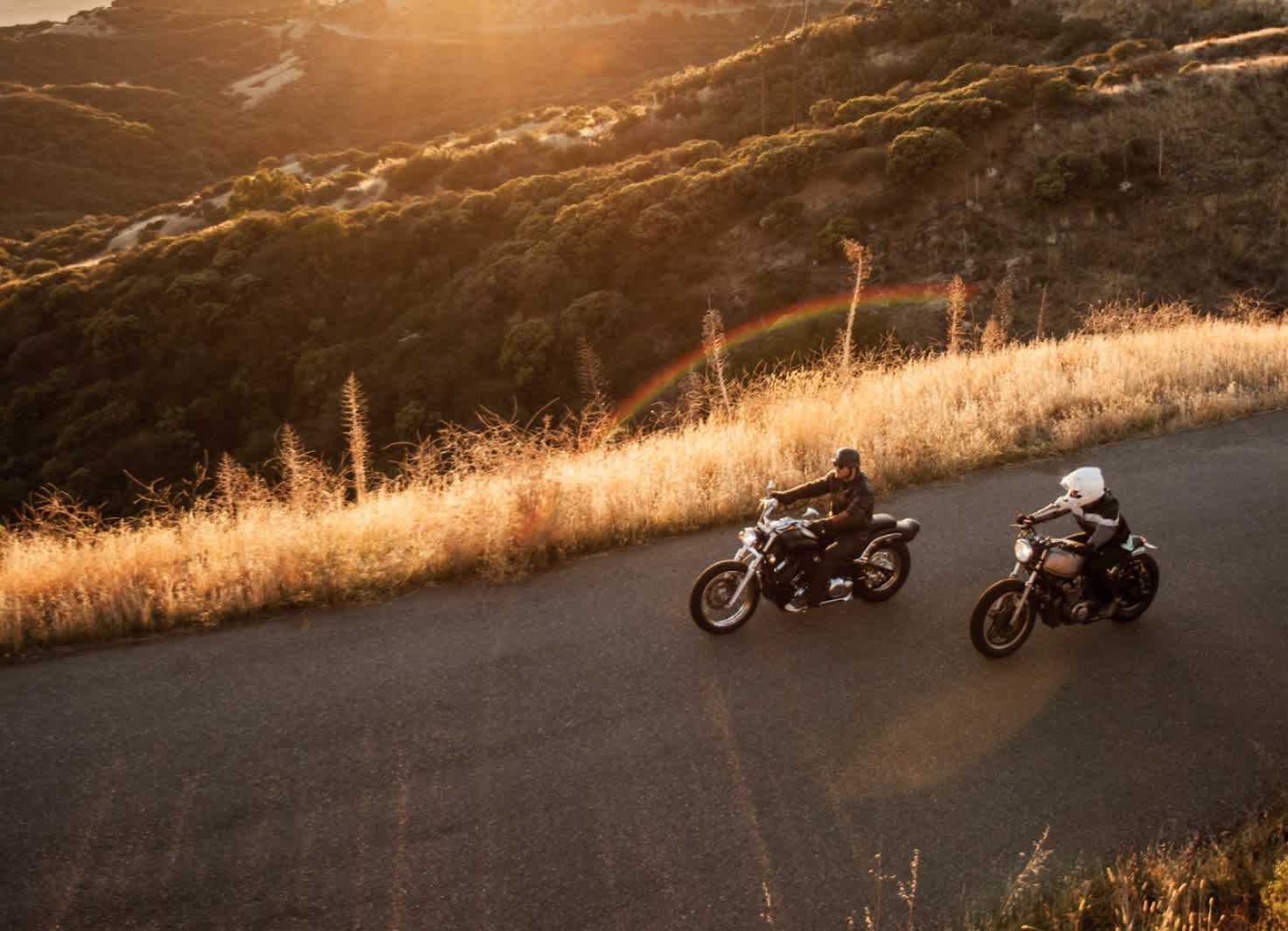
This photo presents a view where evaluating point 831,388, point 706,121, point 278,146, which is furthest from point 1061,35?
point 278,146

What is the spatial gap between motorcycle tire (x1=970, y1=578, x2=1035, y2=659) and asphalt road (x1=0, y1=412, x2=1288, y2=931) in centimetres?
16

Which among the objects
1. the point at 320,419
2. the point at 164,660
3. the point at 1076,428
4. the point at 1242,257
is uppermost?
the point at 164,660

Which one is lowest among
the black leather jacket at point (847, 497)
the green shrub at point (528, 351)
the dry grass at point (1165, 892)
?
the green shrub at point (528, 351)

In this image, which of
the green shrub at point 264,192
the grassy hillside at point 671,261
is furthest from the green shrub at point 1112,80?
the green shrub at point 264,192

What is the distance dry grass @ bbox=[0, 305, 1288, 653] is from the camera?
6344mm

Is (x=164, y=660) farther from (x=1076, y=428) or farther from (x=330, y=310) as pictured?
(x=330, y=310)

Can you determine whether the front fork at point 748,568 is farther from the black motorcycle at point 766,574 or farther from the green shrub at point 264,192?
the green shrub at point 264,192

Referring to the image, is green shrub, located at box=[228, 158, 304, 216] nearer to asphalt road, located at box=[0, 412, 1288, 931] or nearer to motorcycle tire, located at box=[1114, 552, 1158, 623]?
asphalt road, located at box=[0, 412, 1288, 931]

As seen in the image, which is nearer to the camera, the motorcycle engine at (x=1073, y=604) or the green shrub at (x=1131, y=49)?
the motorcycle engine at (x=1073, y=604)

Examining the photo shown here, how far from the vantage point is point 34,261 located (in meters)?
53.1

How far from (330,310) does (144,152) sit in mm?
69413

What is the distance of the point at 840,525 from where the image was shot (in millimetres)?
5449

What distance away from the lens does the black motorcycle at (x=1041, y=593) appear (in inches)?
193

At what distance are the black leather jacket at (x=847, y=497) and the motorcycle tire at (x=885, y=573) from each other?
0.34m
